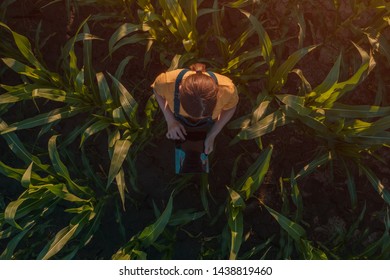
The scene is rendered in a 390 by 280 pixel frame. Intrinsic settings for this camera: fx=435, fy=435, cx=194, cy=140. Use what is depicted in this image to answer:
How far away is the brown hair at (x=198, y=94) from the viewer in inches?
39.0

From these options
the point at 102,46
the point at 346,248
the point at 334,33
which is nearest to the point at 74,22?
the point at 102,46

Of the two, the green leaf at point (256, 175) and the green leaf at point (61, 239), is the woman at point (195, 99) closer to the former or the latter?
the green leaf at point (256, 175)

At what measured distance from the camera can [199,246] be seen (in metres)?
1.47

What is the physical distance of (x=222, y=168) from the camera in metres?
1.44

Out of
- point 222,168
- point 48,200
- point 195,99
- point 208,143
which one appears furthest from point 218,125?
point 48,200

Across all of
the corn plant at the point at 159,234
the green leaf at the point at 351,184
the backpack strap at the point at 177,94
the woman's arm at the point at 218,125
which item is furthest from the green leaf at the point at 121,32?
the green leaf at the point at 351,184

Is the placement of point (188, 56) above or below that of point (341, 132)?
above

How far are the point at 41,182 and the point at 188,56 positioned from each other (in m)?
0.55

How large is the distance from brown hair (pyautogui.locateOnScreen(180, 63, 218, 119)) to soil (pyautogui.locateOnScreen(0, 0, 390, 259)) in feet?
1.30

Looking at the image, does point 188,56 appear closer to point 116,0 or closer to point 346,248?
point 116,0

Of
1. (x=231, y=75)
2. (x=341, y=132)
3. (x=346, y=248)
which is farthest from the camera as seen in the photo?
(x=346, y=248)

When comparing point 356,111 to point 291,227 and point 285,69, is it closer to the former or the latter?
point 285,69

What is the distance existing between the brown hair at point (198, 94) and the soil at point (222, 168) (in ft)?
1.30

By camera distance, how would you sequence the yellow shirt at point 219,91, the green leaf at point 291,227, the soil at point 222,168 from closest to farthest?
the yellow shirt at point 219,91 < the green leaf at point 291,227 < the soil at point 222,168
